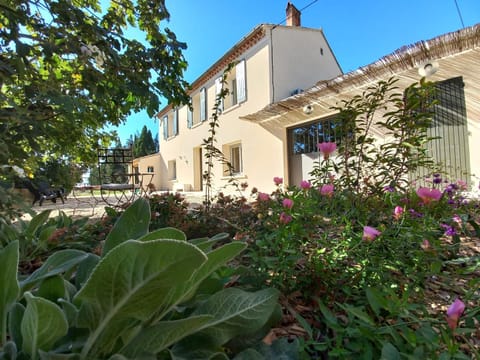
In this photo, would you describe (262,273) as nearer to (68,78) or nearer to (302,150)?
(68,78)

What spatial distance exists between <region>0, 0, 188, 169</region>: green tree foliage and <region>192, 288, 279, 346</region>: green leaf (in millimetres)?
1202

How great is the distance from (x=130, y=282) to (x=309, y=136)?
717 centimetres

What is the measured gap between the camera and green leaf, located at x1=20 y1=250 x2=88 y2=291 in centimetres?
69

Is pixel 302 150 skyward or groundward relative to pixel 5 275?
skyward

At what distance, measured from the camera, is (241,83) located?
9.22m

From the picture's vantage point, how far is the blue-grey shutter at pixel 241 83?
9.05 metres

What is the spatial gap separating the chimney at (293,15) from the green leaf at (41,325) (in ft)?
33.8

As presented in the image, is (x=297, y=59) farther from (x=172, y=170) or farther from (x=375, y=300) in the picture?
(x=172, y=170)

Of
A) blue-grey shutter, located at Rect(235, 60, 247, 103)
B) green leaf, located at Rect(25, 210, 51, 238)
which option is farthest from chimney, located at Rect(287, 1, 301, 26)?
green leaf, located at Rect(25, 210, 51, 238)

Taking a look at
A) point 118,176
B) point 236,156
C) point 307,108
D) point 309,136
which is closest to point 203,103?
point 236,156

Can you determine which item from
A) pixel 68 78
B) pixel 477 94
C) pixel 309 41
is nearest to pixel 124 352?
pixel 68 78

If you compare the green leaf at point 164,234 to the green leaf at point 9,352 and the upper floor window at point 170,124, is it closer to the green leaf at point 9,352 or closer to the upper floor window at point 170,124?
the green leaf at point 9,352

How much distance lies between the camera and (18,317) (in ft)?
2.08

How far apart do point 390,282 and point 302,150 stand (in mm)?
6737
